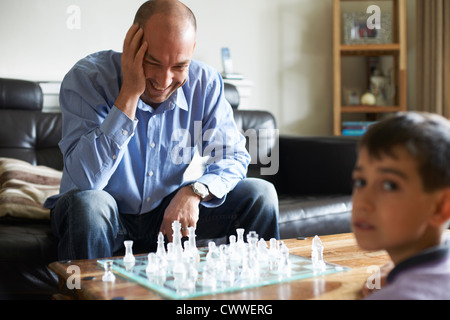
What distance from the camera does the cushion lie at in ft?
6.07

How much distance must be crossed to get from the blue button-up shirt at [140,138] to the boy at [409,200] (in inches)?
33.8

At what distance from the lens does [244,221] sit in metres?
1.72

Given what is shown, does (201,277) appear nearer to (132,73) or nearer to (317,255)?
(317,255)

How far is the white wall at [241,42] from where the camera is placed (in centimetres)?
286

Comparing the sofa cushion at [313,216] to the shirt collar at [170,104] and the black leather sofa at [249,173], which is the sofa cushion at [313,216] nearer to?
the black leather sofa at [249,173]

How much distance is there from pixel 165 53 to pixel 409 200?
3.03 ft

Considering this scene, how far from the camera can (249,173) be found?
2.79 metres

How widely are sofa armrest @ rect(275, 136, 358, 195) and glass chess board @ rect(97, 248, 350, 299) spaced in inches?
52.3

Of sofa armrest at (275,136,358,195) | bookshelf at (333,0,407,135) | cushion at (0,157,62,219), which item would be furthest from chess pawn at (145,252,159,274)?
bookshelf at (333,0,407,135)

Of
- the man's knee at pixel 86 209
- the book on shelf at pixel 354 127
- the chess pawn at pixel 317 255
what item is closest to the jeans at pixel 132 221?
the man's knee at pixel 86 209

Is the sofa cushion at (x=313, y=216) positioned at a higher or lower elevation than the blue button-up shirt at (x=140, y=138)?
lower

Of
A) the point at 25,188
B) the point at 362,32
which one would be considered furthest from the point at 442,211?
the point at 362,32
